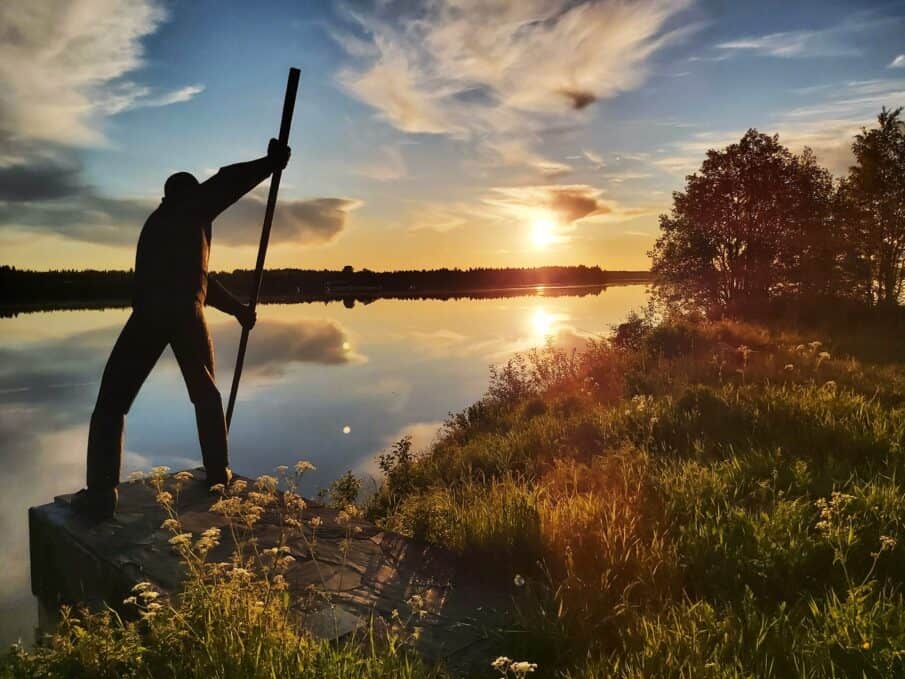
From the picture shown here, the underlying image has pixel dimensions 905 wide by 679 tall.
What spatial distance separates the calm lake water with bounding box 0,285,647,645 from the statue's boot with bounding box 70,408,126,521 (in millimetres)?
1576

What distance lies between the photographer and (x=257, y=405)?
1823 cm

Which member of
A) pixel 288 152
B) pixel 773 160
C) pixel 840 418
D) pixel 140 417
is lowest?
pixel 140 417

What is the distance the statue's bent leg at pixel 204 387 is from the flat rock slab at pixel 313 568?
33 centimetres

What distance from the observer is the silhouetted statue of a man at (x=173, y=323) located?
5.36 m

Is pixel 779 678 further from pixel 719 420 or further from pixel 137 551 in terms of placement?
pixel 719 420

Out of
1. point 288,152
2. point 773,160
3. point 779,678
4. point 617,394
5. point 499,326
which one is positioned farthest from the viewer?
point 499,326

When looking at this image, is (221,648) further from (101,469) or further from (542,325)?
(542,325)

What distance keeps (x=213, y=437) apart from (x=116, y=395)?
92 centimetres

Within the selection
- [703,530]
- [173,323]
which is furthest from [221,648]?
[173,323]

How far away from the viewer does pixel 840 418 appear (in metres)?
6.72

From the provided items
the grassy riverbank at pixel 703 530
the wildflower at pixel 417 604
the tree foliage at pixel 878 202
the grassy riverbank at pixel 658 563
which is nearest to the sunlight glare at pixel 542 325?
the tree foliage at pixel 878 202

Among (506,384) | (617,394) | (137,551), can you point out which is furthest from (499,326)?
(137,551)

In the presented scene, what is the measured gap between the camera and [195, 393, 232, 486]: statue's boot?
5.78 m

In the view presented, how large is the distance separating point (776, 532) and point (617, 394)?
6.54 meters
